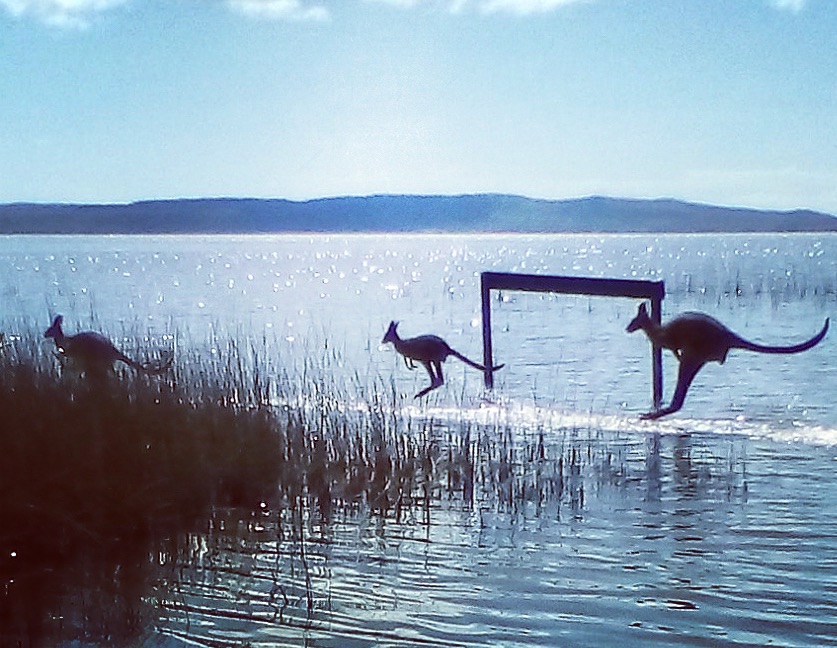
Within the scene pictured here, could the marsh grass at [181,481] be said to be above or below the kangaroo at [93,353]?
below

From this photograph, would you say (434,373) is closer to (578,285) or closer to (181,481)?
(578,285)

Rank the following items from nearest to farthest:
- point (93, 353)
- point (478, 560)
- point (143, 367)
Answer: point (478, 560), point (93, 353), point (143, 367)

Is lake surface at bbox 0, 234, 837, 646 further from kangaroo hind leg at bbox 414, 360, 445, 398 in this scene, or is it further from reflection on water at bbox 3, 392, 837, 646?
kangaroo hind leg at bbox 414, 360, 445, 398

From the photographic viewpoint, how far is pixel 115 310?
113ft

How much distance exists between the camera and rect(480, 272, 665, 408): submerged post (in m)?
8.04

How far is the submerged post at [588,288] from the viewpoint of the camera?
8039 mm

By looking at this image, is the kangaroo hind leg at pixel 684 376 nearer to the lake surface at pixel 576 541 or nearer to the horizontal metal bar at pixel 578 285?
the lake surface at pixel 576 541

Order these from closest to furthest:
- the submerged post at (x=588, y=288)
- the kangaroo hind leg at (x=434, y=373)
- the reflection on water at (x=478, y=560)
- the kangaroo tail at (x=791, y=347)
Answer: the kangaroo tail at (x=791, y=347)
the reflection on water at (x=478, y=560)
the submerged post at (x=588, y=288)
the kangaroo hind leg at (x=434, y=373)

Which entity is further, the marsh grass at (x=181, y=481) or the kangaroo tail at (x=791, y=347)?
the marsh grass at (x=181, y=481)

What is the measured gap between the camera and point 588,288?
30.2 feet

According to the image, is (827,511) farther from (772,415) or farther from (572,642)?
(772,415)

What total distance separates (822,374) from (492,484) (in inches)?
379

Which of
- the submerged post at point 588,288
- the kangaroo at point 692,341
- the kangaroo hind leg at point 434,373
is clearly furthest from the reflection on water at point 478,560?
the kangaroo at point 692,341

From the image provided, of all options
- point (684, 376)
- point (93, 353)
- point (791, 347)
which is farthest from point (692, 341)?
point (93, 353)
